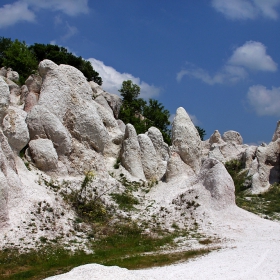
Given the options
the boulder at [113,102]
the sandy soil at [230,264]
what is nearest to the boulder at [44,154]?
the sandy soil at [230,264]

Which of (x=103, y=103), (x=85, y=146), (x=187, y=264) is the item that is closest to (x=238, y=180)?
(x=103, y=103)

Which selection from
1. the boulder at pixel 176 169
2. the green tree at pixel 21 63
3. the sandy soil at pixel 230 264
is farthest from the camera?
the green tree at pixel 21 63

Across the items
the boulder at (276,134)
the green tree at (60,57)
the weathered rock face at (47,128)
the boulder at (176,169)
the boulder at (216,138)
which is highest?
the green tree at (60,57)

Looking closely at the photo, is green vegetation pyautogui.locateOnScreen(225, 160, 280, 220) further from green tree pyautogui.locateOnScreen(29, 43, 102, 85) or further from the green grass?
green tree pyautogui.locateOnScreen(29, 43, 102, 85)

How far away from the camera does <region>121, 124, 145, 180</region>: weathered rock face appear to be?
2255 centimetres

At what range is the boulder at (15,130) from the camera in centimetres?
1664

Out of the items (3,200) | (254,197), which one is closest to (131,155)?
(254,197)

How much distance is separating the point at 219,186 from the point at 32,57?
37.3m

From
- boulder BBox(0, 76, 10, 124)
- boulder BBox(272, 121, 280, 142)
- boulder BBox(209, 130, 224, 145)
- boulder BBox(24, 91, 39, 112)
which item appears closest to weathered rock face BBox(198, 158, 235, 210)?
boulder BBox(0, 76, 10, 124)

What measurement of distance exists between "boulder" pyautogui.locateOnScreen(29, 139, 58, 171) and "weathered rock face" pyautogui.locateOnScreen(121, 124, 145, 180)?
5294 mm

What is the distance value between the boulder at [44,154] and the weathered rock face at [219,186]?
6970 millimetres

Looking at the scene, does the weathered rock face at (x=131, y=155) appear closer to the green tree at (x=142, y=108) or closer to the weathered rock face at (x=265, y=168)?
the weathered rock face at (x=265, y=168)

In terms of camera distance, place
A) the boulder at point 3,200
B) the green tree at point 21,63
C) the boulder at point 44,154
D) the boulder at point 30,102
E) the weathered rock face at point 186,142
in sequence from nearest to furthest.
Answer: the boulder at point 3,200, the boulder at point 44,154, the boulder at point 30,102, the weathered rock face at point 186,142, the green tree at point 21,63

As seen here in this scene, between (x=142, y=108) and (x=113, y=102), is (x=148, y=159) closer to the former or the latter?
(x=113, y=102)
